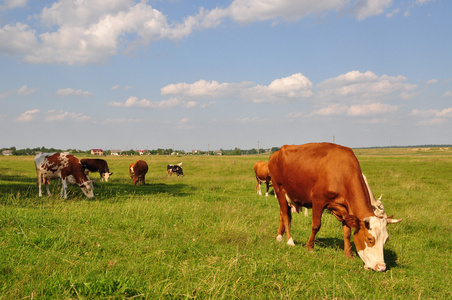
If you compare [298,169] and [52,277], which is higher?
[298,169]

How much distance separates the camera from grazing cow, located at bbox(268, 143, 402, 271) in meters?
5.73

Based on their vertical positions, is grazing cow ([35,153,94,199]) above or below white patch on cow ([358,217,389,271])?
above

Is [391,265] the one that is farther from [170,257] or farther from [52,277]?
[52,277]

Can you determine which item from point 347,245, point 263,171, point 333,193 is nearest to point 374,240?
point 347,245

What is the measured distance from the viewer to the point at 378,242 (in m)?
5.67

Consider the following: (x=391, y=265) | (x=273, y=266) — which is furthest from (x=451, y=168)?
(x=273, y=266)

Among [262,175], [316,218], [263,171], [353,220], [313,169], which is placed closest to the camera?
[353,220]

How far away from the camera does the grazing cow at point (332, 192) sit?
5.73 meters

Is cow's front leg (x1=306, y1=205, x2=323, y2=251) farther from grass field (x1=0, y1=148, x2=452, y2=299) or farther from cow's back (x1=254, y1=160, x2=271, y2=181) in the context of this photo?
cow's back (x1=254, y1=160, x2=271, y2=181)

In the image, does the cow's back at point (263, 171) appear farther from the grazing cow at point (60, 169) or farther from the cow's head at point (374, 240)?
the cow's head at point (374, 240)

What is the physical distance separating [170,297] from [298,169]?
4.34 metres

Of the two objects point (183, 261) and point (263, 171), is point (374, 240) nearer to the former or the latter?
point (183, 261)

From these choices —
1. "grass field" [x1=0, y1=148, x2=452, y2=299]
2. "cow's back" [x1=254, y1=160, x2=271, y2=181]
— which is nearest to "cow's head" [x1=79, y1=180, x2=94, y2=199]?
"grass field" [x1=0, y1=148, x2=452, y2=299]

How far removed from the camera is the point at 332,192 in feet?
20.7
